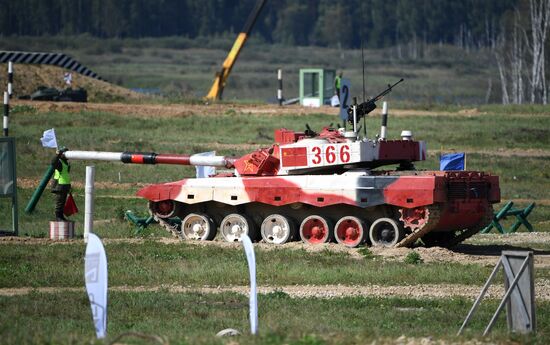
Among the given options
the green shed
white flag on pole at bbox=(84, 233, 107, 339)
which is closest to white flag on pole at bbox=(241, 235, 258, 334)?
white flag on pole at bbox=(84, 233, 107, 339)

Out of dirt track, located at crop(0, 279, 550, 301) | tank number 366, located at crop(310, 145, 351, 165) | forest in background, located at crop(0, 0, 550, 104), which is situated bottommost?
dirt track, located at crop(0, 279, 550, 301)

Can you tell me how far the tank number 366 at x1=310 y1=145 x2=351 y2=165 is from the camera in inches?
1086

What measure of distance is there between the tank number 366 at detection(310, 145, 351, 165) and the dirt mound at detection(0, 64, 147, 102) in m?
32.6

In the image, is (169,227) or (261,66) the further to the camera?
(261,66)

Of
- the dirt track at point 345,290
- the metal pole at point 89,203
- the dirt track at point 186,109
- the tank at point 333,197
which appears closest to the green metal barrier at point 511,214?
the tank at point 333,197

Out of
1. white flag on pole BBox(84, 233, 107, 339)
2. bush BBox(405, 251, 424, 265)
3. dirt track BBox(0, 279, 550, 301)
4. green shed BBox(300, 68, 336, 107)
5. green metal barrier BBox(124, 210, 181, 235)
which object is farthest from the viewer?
green shed BBox(300, 68, 336, 107)

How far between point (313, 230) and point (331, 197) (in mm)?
1042

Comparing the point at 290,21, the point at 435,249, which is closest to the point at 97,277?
the point at 435,249

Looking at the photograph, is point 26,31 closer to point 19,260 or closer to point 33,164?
point 33,164

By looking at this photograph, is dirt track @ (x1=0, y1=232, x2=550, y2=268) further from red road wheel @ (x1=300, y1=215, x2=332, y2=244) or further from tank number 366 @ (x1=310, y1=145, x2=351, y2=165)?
tank number 366 @ (x1=310, y1=145, x2=351, y2=165)

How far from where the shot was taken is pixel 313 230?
27891 mm

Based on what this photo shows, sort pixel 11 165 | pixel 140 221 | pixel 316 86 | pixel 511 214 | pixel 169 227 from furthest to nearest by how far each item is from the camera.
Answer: pixel 316 86
pixel 511 214
pixel 140 221
pixel 169 227
pixel 11 165

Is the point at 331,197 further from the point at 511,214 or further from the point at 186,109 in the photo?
the point at 186,109

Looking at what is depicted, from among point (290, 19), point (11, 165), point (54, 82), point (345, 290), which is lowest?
point (345, 290)
